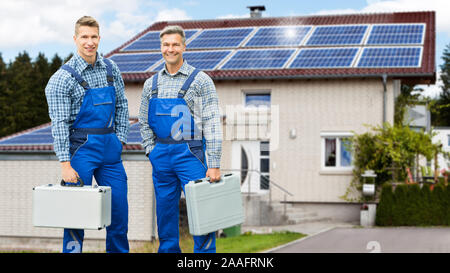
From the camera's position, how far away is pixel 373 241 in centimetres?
1533

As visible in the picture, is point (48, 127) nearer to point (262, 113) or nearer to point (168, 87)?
point (262, 113)

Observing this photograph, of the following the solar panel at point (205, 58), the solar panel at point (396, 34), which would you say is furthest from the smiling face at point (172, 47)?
the solar panel at point (396, 34)

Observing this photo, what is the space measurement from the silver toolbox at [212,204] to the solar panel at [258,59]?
17353 mm

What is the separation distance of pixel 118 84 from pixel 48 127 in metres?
13.5

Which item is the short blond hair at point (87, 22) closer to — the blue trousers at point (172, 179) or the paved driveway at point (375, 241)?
the blue trousers at point (172, 179)

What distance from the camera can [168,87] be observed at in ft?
17.5

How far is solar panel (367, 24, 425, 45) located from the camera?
76.0ft

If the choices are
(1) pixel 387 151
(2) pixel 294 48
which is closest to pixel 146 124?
(1) pixel 387 151

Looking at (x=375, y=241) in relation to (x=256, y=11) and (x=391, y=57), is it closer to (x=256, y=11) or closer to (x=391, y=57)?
(x=391, y=57)

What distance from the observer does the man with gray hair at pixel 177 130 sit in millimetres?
5289

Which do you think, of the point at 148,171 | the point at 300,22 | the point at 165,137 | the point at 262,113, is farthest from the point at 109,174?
the point at 300,22

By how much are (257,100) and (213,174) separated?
698 inches

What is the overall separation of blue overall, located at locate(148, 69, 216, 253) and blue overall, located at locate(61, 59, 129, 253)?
0.32 meters
